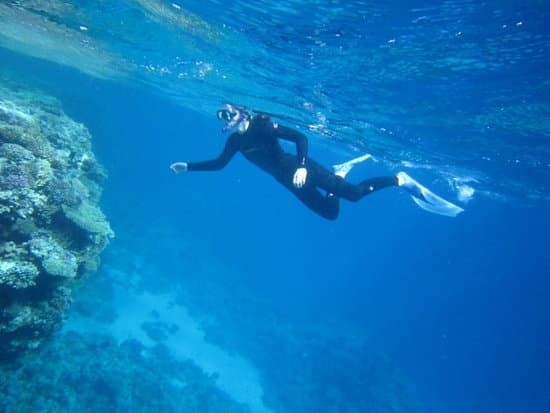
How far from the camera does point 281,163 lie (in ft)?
28.7

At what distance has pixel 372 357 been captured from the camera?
98.2 feet

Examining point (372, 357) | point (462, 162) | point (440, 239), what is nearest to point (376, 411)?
point (372, 357)

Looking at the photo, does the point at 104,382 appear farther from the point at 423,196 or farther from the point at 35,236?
the point at 423,196

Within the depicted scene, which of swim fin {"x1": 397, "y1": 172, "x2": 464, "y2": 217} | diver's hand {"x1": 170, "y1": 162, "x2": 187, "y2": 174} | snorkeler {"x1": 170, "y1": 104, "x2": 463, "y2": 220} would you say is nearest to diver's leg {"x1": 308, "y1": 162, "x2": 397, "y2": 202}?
snorkeler {"x1": 170, "y1": 104, "x2": 463, "y2": 220}

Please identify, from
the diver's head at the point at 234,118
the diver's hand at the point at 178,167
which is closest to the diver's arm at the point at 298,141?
the diver's head at the point at 234,118

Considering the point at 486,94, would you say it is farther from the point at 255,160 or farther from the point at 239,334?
the point at 239,334

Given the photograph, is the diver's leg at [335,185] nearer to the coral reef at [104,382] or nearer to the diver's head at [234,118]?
the diver's head at [234,118]

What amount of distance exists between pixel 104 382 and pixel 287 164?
44.7 ft

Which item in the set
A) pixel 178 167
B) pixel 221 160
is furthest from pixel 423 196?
pixel 178 167

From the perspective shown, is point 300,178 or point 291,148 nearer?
point 300,178

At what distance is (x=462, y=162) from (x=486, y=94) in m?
13.2

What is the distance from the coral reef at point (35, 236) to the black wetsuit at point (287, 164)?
4.16 meters

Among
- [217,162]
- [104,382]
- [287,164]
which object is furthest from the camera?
[104,382]

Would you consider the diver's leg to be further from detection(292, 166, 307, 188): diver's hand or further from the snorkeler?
detection(292, 166, 307, 188): diver's hand
